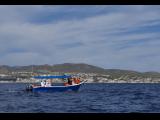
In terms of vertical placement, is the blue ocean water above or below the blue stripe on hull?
below

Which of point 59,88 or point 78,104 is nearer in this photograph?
point 78,104

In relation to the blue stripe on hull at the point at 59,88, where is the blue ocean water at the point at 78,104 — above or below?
below

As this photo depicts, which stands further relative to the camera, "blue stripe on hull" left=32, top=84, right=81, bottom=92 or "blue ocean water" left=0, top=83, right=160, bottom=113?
"blue stripe on hull" left=32, top=84, right=81, bottom=92

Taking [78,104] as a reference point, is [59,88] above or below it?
above

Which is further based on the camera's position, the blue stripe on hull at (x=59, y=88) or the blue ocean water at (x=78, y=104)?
the blue stripe on hull at (x=59, y=88)
